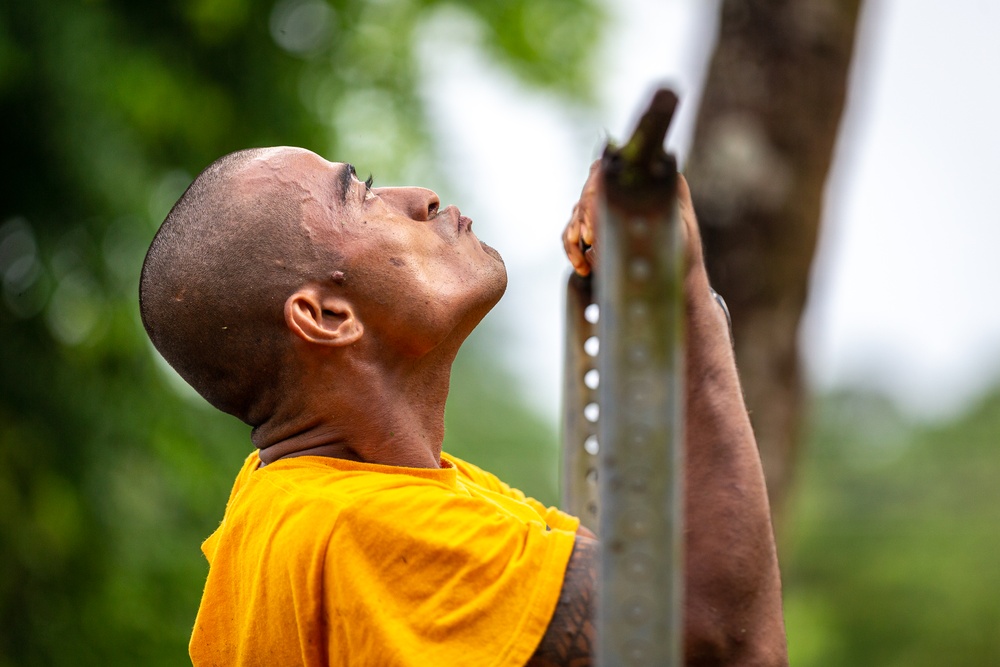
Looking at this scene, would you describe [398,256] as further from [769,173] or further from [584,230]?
[769,173]

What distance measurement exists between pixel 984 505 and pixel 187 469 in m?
13.0

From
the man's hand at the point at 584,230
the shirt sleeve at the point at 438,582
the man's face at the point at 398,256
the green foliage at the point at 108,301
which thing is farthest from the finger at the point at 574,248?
the green foliage at the point at 108,301

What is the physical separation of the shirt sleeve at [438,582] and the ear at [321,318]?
0.33m

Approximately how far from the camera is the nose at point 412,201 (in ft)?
7.25

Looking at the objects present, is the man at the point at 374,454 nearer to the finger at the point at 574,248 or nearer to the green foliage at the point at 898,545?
the finger at the point at 574,248

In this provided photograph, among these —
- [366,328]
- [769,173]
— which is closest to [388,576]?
[366,328]

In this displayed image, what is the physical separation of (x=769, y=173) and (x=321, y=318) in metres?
3.42

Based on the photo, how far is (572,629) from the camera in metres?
1.71

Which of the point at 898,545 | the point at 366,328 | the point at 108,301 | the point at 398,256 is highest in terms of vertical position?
the point at 398,256

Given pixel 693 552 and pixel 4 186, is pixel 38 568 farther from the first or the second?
pixel 693 552

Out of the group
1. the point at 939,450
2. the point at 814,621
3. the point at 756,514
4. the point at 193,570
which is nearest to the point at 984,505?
the point at 939,450

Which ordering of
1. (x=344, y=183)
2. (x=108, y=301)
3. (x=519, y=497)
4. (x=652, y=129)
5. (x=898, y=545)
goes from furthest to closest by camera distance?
(x=898, y=545)
(x=108, y=301)
(x=519, y=497)
(x=344, y=183)
(x=652, y=129)

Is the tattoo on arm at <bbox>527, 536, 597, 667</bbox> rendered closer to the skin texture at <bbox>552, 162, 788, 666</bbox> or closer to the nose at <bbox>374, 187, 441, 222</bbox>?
the skin texture at <bbox>552, 162, 788, 666</bbox>

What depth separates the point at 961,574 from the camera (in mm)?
14344
